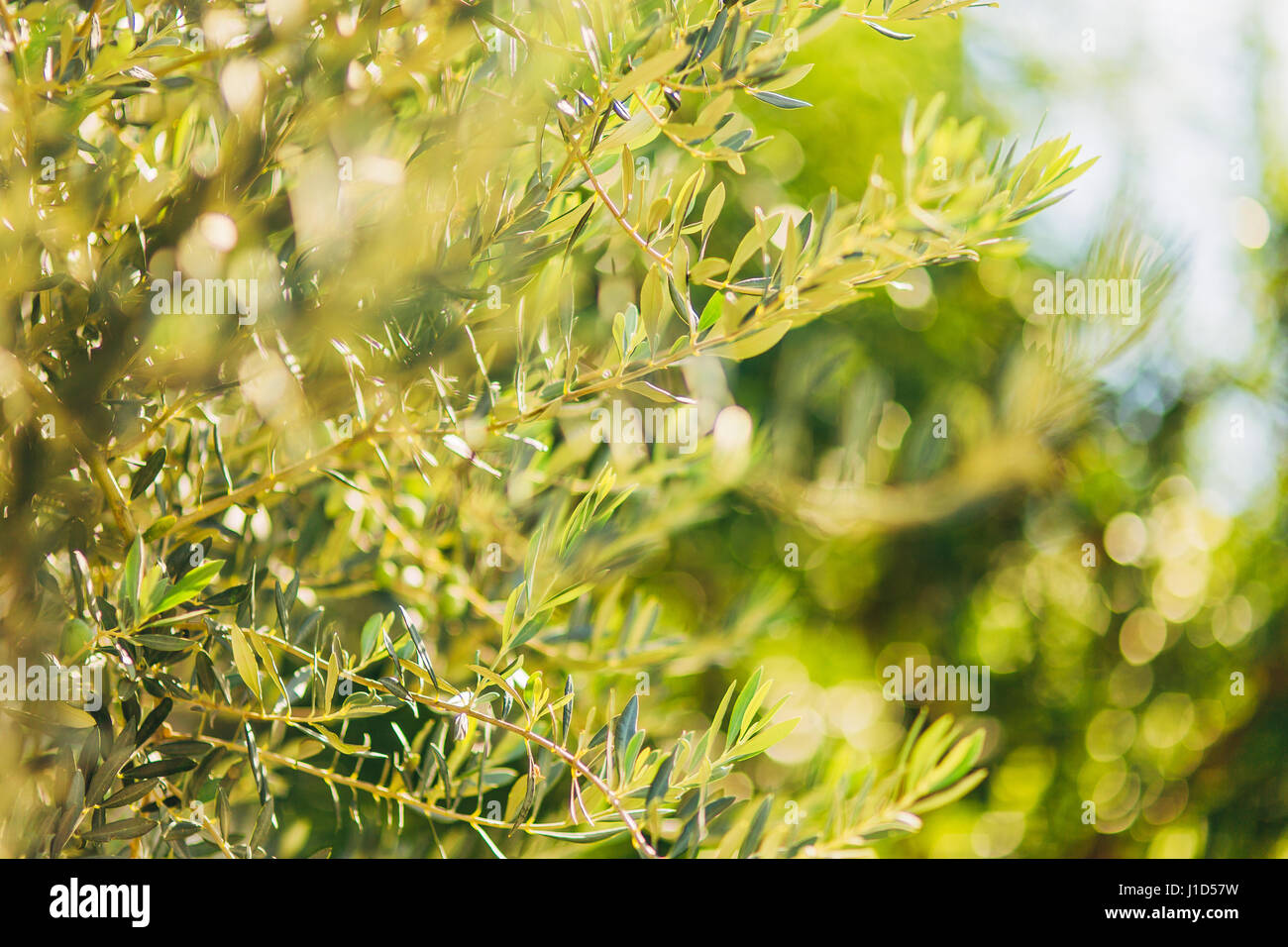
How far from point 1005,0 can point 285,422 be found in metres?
1.02

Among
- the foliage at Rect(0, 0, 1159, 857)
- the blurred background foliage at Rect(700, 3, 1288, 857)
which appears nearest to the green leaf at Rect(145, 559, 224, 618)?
the foliage at Rect(0, 0, 1159, 857)

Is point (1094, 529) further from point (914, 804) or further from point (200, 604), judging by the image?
point (200, 604)

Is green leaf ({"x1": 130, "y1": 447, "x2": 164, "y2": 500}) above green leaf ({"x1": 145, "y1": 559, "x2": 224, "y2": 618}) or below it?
above

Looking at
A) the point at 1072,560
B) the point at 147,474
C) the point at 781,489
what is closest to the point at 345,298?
the point at 147,474

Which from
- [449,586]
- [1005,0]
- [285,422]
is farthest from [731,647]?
[1005,0]

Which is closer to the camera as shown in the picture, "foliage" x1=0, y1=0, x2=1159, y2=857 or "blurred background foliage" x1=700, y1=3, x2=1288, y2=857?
"foliage" x1=0, y1=0, x2=1159, y2=857

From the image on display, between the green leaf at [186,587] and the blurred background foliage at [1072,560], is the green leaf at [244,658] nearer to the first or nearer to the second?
the green leaf at [186,587]

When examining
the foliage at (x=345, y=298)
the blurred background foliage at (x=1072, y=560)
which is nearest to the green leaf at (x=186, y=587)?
the foliage at (x=345, y=298)

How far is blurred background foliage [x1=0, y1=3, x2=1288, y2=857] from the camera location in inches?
11.7

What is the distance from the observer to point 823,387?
2.97 feet

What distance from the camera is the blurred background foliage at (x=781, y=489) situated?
30cm

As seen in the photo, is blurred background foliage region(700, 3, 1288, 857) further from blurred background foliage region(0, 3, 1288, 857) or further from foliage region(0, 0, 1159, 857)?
foliage region(0, 0, 1159, 857)

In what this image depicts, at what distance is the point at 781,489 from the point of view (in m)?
0.83

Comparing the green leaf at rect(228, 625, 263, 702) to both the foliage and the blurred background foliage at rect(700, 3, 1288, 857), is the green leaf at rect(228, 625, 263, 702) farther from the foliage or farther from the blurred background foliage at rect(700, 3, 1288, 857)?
the blurred background foliage at rect(700, 3, 1288, 857)
